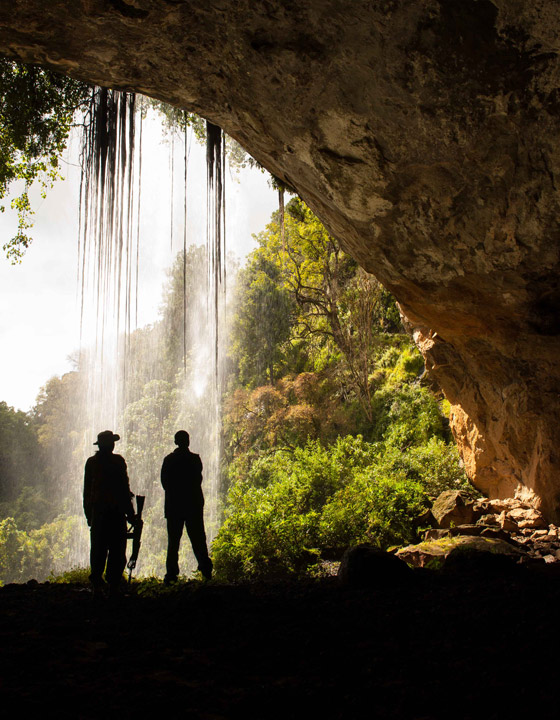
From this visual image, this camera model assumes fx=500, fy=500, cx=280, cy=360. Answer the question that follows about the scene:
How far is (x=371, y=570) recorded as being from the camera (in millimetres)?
4051

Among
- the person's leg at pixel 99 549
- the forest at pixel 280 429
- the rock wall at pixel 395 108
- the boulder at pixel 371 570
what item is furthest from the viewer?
the forest at pixel 280 429

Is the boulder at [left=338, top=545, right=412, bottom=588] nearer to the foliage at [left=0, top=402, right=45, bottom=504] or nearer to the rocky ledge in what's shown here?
the rocky ledge

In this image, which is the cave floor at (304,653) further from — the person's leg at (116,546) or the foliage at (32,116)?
the foliage at (32,116)

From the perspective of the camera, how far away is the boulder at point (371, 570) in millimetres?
3984

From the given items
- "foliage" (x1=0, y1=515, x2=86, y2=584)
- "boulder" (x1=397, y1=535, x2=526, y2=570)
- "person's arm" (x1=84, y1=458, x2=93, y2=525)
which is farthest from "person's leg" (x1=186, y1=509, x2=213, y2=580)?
"foliage" (x1=0, y1=515, x2=86, y2=584)

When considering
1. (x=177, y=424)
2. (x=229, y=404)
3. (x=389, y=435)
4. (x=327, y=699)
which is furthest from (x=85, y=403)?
(x=327, y=699)

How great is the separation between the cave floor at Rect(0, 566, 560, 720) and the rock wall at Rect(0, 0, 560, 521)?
2.61 metres

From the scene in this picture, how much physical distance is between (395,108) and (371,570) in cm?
374

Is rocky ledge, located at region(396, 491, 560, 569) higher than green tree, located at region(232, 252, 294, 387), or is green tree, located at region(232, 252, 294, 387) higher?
green tree, located at region(232, 252, 294, 387)

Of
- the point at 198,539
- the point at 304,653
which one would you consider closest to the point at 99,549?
the point at 198,539

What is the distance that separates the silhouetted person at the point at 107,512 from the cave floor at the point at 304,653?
1.71ft

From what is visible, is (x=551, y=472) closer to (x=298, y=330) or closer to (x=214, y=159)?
(x=214, y=159)

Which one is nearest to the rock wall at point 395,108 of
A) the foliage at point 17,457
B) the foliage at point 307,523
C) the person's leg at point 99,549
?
the foliage at point 307,523

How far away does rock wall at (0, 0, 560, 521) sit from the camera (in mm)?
3734
